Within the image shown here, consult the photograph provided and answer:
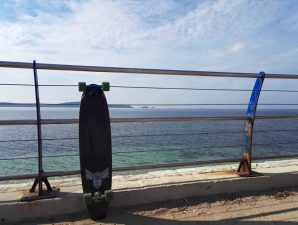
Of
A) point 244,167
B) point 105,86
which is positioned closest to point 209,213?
point 244,167

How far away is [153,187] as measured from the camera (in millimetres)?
3754

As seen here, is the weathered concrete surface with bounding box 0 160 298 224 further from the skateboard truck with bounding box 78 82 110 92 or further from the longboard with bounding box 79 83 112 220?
the skateboard truck with bounding box 78 82 110 92

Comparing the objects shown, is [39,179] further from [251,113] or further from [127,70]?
[251,113]

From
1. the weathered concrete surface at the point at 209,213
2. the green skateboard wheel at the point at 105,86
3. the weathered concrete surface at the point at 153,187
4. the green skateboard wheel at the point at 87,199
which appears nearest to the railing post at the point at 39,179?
the weathered concrete surface at the point at 153,187

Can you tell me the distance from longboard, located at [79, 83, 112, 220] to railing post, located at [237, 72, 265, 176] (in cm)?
179

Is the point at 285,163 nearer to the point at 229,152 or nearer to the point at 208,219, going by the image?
the point at 208,219

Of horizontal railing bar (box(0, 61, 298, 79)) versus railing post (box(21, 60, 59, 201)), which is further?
railing post (box(21, 60, 59, 201))

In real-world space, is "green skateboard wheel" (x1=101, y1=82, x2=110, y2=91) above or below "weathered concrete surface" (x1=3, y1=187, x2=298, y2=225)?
above

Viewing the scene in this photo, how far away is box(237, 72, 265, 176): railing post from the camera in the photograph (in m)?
4.23

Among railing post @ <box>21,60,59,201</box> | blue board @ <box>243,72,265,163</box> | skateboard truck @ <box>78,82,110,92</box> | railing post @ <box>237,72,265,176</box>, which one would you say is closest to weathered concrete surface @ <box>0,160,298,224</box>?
railing post @ <box>21,60,59,201</box>

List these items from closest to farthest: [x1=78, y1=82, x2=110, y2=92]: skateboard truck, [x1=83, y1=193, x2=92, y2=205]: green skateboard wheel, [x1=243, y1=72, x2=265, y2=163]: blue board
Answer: [x1=83, y1=193, x2=92, y2=205]: green skateboard wheel < [x1=78, y1=82, x2=110, y2=92]: skateboard truck < [x1=243, y1=72, x2=265, y2=163]: blue board

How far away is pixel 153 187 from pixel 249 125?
1.40 metres

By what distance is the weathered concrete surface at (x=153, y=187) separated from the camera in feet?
10.9

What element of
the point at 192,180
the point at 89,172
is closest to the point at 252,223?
the point at 192,180
